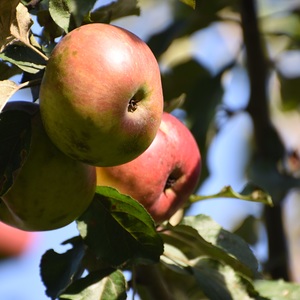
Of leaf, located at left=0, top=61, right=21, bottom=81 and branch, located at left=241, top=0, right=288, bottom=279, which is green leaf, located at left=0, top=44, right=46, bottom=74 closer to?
leaf, located at left=0, top=61, right=21, bottom=81

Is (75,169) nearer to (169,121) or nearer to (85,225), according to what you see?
(85,225)

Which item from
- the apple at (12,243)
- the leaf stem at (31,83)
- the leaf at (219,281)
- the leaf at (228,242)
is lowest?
the apple at (12,243)

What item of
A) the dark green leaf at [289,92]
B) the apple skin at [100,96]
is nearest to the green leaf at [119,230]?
the apple skin at [100,96]

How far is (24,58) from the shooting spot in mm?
1192

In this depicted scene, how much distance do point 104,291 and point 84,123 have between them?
36cm

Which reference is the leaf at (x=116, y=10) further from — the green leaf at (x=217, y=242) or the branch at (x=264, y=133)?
the branch at (x=264, y=133)

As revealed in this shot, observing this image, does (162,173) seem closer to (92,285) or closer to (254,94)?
(92,285)

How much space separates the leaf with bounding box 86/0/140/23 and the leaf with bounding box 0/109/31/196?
260mm

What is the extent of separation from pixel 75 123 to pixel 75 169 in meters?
0.16

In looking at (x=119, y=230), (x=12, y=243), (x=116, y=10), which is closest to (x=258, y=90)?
(x=116, y=10)

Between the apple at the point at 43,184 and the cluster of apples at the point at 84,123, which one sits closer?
the cluster of apples at the point at 84,123

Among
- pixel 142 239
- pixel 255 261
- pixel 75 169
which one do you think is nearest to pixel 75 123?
pixel 75 169

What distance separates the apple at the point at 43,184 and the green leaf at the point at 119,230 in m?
0.07

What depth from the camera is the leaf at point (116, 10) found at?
1.35 metres
